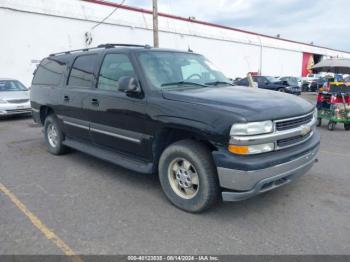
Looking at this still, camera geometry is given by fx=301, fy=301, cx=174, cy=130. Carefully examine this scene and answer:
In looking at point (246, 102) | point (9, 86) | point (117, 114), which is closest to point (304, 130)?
point (246, 102)

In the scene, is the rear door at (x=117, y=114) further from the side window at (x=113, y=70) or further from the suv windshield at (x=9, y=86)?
the suv windshield at (x=9, y=86)

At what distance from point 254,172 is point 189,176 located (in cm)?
81

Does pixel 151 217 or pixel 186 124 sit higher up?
pixel 186 124

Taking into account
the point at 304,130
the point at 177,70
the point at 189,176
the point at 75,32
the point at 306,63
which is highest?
the point at 75,32

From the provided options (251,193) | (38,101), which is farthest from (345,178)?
(38,101)

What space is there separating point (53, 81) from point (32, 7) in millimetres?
13303

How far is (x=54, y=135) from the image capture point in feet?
19.2

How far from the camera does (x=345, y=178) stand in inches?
181

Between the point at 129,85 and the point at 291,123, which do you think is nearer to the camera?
the point at 291,123

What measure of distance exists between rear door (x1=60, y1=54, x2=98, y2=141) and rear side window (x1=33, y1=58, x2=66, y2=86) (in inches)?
17.2

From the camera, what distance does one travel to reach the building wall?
15836 mm

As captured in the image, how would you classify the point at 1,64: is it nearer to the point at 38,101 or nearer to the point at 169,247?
the point at 38,101

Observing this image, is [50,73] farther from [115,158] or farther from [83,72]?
[115,158]

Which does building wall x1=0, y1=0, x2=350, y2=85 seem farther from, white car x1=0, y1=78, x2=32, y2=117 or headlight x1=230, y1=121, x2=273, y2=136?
headlight x1=230, y1=121, x2=273, y2=136
